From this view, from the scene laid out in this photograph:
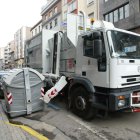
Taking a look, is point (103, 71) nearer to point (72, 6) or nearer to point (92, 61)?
point (92, 61)

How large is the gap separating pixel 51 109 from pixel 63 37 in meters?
2.73

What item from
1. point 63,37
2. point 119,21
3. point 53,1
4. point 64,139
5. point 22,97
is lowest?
point 64,139

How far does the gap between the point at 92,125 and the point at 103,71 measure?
1.60 m

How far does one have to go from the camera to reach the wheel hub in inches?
228

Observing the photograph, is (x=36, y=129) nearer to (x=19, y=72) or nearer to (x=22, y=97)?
(x=22, y=97)

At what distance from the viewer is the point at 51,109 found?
738 cm

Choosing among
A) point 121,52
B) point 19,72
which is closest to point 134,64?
point 121,52

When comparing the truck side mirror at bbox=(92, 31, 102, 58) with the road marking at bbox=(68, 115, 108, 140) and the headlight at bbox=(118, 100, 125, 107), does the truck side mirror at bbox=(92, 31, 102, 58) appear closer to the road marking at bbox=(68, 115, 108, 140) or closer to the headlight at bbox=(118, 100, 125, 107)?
the headlight at bbox=(118, 100, 125, 107)

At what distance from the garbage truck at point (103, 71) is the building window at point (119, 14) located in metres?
11.9

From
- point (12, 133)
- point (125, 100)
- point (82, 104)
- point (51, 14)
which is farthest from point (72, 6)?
point (12, 133)

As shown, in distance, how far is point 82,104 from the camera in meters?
5.84

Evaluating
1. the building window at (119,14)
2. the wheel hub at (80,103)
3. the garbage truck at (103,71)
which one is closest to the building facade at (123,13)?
the building window at (119,14)

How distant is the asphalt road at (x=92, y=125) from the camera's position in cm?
478

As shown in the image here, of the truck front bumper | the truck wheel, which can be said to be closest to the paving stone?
the truck wheel
